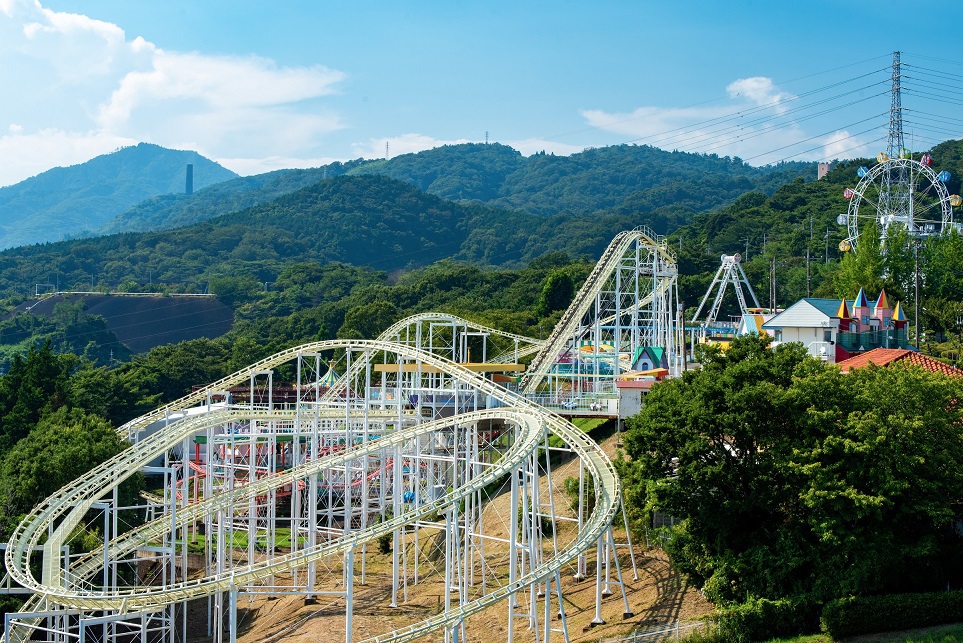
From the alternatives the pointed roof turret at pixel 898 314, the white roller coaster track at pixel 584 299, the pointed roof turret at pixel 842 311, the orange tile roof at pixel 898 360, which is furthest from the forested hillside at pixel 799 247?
the orange tile roof at pixel 898 360

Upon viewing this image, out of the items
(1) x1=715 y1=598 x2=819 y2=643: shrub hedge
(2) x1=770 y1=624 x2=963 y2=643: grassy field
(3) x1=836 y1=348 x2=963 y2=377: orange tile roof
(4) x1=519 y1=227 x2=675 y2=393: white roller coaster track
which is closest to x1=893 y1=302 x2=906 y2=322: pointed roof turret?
(3) x1=836 y1=348 x2=963 y2=377: orange tile roof

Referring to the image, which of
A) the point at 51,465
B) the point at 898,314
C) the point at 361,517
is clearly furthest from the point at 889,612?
the point at 51,465

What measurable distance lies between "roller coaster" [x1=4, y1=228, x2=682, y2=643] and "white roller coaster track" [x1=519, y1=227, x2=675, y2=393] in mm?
133

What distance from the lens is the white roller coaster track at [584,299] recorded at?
53.6 meters

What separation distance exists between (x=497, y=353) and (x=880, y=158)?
30.6m

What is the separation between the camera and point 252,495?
3900 centimetres

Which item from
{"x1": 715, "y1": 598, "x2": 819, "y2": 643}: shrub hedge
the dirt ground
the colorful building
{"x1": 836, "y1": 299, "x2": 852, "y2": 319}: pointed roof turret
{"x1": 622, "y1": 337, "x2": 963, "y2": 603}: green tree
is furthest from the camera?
{"x1": 836, "y1": 299, "x2": 852, "y2": 319}: pointed roof turret

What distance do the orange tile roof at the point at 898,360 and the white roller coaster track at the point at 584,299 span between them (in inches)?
535

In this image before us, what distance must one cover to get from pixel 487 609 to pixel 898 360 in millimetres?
17284

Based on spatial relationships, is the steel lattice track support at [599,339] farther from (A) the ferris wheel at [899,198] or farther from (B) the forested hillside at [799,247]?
(A) the ferris wheel at [899,198]

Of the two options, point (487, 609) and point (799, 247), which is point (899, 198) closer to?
point (799, 247)

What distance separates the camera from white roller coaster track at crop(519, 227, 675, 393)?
176 feet

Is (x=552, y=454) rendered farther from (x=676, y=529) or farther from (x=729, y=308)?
(x=729, y=308)

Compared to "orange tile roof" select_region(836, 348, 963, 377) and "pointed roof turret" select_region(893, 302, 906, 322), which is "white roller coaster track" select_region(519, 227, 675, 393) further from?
"orange tile roof" select_region(836, 348, 963, 377)
